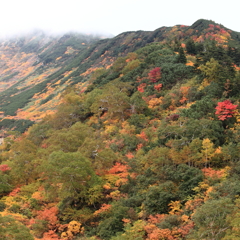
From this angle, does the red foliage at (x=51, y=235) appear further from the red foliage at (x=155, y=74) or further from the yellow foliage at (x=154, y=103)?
the red foliage at (x=155, y=74)

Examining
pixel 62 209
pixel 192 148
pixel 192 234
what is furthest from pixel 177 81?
pixel 192 234

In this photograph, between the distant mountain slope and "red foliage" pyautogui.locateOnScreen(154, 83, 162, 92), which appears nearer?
"red foliage" pyautogui.locateOnScreen(154, 83, 162, 92)

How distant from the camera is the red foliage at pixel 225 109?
30.0 m

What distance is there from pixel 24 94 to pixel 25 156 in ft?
329

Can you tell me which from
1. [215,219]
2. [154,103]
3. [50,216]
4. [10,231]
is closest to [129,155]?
[50,216]

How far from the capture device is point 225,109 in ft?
100

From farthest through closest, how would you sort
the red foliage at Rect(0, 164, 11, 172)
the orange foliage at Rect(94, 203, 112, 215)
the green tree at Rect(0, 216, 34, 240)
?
1. the red foliage at Rect(0, 164, 11, 172)
2. the orange foliage at Rect(94, 203, 112, 215)
3. the green tree at Rect(0, 216, 34, 240)

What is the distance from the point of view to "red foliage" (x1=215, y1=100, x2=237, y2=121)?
98.5 feet

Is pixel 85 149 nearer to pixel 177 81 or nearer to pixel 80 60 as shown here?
pixel 177 81

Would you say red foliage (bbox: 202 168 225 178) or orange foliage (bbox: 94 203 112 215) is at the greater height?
red foliage (bbox: 202 168 225 178)

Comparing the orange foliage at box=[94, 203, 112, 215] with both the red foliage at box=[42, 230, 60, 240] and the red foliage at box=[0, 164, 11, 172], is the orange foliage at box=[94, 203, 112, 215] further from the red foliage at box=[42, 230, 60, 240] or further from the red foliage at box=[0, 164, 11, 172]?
the red foliage at box=[0, 164, 11, 172]

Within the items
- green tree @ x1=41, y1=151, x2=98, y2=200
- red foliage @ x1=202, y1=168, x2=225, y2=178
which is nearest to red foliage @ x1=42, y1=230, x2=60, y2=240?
green tree @ x1=41, y1=151, x2=98, y2=200

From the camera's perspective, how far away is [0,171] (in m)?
32.3

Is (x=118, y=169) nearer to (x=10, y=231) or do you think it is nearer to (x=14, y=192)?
(x=14, y=192)
